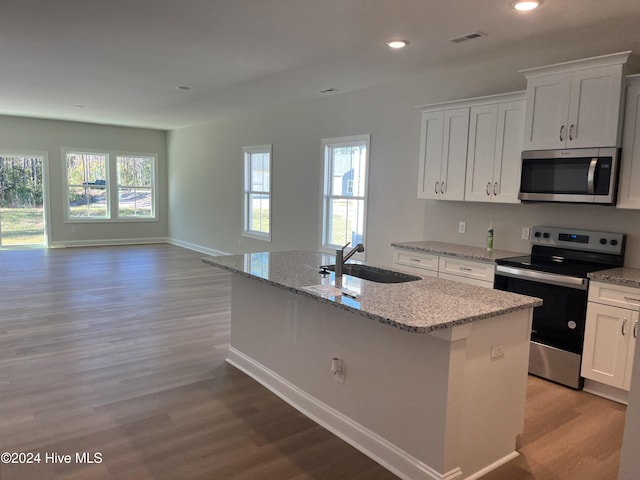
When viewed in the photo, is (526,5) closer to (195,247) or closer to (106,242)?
(195,247)

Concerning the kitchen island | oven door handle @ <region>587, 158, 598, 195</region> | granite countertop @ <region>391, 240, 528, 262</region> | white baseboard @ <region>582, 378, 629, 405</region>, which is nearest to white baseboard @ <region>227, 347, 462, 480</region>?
the kitchen island

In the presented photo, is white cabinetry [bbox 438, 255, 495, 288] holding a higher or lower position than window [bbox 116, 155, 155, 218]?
lower

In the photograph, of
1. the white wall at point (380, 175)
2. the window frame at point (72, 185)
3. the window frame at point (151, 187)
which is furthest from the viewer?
the window frame at point (151, 187)

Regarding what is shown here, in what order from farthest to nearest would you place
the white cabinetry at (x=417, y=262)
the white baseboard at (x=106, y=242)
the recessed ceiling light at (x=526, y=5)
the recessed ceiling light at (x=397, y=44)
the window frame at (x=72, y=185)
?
the white baseboard at (x=106, y=242) < the window frame at (x=72, y=185) < the white cabinetry at (x=417, y=262) < the recessed ceiling light at (x=397, y=44) < the recessed ceiling light at (x=526, y=5)

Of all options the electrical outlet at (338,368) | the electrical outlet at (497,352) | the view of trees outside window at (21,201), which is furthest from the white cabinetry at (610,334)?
the view of trees outside window at (21,201)

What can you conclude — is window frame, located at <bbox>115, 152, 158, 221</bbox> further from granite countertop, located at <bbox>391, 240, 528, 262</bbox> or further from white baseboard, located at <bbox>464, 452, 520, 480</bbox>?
white baseboard, located at <bbox>464, 452, 520, 480</bbox>

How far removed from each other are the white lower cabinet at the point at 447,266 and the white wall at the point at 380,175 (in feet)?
1.80

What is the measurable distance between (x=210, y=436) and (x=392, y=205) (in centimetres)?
331

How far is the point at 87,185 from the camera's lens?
32.9 feet

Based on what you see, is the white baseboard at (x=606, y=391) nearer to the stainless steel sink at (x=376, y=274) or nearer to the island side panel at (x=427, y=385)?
the island side panel at (x=427, y=385)

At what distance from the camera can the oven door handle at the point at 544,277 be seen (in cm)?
321

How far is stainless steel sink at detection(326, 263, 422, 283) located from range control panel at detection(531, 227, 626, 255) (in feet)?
5.12

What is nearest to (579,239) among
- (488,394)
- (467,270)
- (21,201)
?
(467,270)

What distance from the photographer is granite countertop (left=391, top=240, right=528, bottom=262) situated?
3839mm
